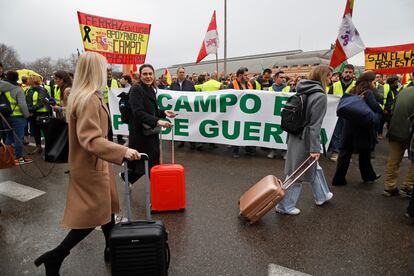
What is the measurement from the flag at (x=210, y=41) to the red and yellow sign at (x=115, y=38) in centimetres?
275

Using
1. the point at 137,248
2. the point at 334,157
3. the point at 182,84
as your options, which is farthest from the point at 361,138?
the point at 182,84

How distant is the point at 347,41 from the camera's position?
6.44 metres

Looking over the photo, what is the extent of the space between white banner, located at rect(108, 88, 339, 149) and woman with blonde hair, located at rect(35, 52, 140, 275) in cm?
442

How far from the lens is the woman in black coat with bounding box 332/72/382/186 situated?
4.04m

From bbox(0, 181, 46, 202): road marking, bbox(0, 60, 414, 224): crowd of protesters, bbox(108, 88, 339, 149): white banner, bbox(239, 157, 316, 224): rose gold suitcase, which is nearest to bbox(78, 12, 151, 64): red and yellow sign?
bbox(0, 60, 414, 224): crowd of protesters

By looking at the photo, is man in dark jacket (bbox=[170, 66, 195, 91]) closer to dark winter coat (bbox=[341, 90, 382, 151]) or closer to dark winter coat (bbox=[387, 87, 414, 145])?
dark winter coat (bbox=[341, 90, 382, 151])

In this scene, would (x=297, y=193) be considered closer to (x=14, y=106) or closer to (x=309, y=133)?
(x=309, y=133)

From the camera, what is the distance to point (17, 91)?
18.3ft

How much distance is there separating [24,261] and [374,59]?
799 centimetres

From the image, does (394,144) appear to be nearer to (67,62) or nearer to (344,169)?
(344,169)

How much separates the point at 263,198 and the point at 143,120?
5.77 feet

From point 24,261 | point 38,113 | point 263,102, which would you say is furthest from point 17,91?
point 263,102

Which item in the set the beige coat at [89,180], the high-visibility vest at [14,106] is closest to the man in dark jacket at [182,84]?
the high-visibility vest at [14,106]

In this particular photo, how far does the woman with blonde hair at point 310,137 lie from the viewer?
321 cm
